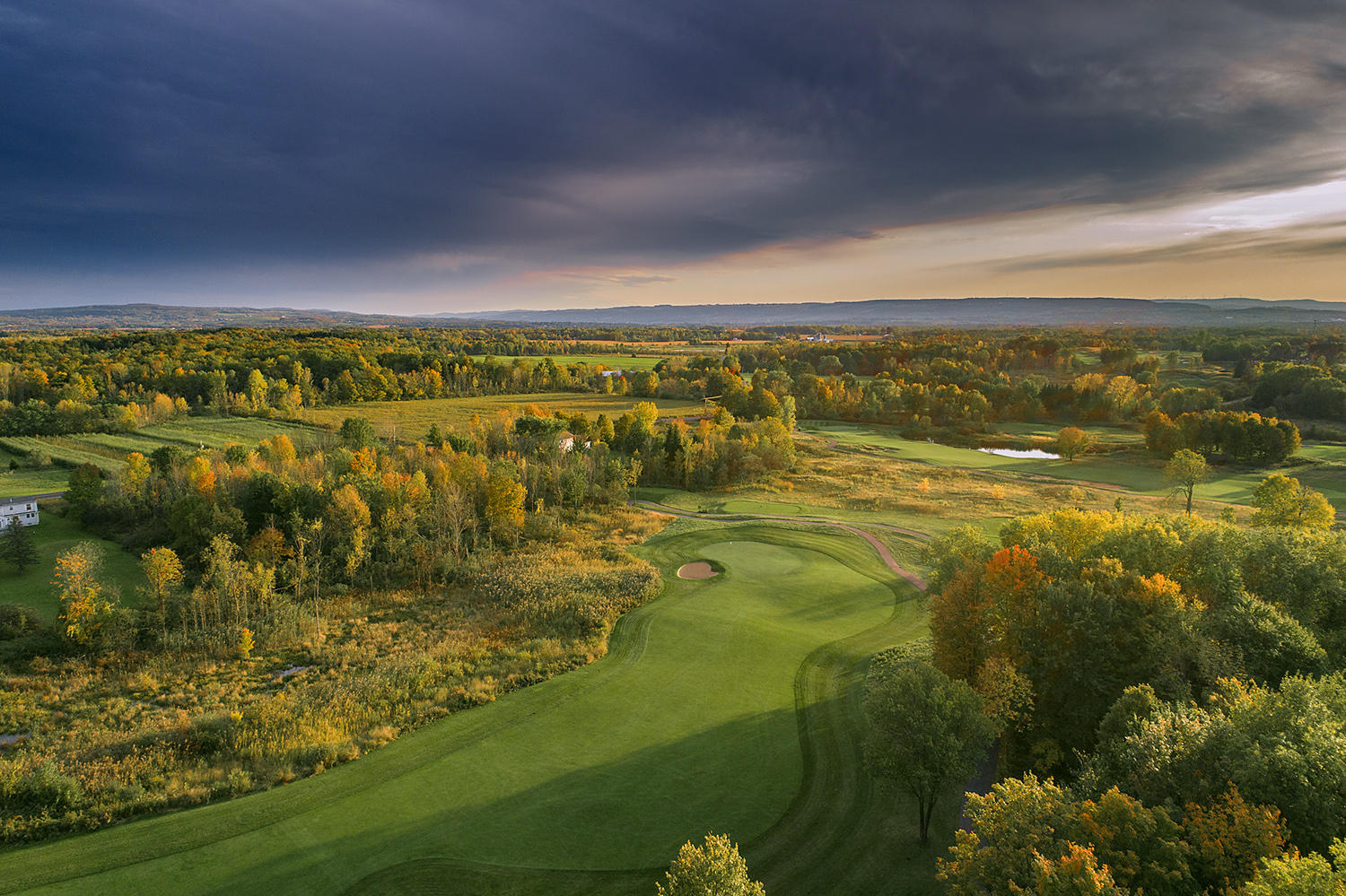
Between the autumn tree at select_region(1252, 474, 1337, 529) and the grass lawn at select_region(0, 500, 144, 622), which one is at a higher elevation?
the autumn tree at select_region(1252, 474, 1337, 529)

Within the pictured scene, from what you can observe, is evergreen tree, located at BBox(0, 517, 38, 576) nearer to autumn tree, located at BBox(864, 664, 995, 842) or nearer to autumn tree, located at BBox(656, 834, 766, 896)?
autumn tree, located at BBox(656, 834, 766, 896)

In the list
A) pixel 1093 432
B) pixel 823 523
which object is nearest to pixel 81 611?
pixel 823 523

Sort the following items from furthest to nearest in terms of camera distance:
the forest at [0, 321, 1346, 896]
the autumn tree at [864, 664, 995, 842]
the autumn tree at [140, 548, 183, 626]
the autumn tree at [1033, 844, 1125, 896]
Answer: the autumn tree at [140, 548, 183, 626] < the autumn tree at [864, 664, 995, 842] < the forest at [0, 321, 1346, 896] < the autumn tree at [1033, 844, 1125, 896]

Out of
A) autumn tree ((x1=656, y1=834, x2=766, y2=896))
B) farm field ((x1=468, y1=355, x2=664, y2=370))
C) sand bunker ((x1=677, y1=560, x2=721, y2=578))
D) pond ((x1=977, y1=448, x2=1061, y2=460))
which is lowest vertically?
pond ((x1=977, y1=448, x2=1061, y2=460))

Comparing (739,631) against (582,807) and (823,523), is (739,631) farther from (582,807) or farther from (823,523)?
(823,523)

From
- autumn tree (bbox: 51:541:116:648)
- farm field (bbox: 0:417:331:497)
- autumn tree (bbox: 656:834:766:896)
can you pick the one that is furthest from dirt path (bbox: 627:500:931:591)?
farm field (bbox: 0:417:331:497)

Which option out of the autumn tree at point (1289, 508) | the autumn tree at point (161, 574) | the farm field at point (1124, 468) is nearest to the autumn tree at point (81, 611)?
the autumn tree at point (161, 574)

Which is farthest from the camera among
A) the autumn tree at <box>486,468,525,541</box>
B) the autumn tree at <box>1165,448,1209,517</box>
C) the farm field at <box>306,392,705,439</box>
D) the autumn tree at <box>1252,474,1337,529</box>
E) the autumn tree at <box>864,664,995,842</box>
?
the farm field at <box>306,392,705,439</box>

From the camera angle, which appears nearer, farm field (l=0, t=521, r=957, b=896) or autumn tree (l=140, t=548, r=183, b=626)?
farm field (l=0, t=521, r=957, b=896)
